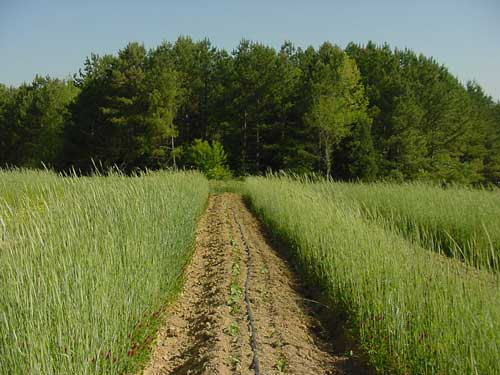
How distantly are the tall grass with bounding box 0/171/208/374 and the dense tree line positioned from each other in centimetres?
2716

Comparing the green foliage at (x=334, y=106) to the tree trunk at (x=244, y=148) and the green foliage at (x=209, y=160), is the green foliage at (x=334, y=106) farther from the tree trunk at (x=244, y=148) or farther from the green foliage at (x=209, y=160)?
the green foliage at (x=209, y=160)

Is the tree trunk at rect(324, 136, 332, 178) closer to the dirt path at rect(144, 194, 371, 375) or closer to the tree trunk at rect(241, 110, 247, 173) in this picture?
the tree trunk at rect(241, 110, 247, 173)

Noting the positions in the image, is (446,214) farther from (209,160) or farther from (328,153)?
(209,160)

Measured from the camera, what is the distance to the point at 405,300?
4.23m

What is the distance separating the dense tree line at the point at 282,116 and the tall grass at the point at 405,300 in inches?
1003

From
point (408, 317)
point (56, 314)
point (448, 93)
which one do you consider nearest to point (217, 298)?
point (408, 317)

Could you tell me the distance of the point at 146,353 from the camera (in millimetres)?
4645

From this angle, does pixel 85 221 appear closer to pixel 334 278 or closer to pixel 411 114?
pixel 334 278

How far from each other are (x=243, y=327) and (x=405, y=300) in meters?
1.99

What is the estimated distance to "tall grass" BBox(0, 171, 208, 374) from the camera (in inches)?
109

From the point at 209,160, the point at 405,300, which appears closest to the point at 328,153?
the point at 209,160

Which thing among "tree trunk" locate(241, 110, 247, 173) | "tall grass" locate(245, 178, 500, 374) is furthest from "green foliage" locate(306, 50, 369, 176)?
"tall grass" locate(245, 178, 500, 374)

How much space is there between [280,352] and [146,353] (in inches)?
57.4

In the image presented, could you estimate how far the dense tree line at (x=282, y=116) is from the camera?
1336 inches
